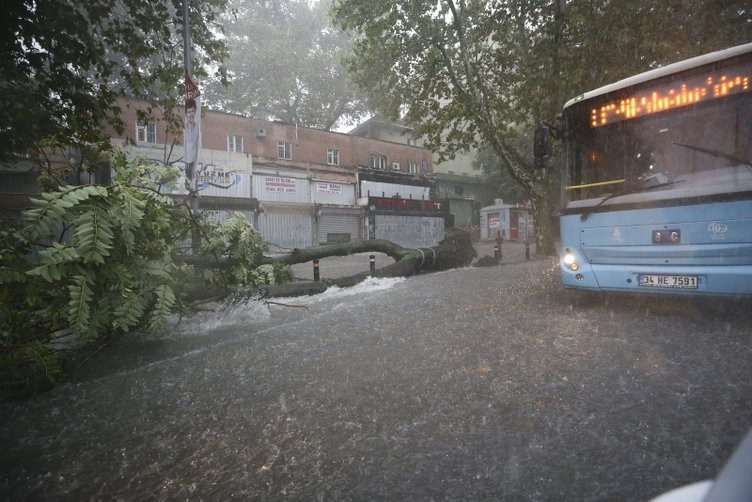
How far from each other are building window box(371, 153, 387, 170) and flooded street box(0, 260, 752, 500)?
3105 centimetres

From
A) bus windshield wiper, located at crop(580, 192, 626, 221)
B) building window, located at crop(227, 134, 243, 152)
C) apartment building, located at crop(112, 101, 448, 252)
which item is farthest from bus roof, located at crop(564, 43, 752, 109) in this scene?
building window, located at crop(227, 134, 243, 152)

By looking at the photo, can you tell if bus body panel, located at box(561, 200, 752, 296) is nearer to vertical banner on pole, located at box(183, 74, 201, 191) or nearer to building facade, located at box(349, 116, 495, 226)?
vertical banner on pole, located at box(183, 74, 201, 191)

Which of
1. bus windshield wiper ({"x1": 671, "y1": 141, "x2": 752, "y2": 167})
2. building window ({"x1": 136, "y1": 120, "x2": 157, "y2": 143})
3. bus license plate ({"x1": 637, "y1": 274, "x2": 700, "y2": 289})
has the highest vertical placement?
building window ({"x1": 136, "y1": 120, "x2": 157, "y2": 143})

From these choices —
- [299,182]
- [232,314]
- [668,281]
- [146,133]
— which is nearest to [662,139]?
[668,281]

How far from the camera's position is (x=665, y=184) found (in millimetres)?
4355

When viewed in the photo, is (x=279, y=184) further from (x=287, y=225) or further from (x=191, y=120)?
(x=191, y=120)

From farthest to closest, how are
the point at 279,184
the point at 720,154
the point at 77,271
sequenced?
the point at 279,184 → the point at 720,154 → the point at 77,271

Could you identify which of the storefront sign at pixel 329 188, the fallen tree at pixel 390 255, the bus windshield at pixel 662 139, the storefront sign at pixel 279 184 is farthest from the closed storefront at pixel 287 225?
the bus windshield at pixel 662 139

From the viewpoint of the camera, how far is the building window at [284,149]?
29152 mm

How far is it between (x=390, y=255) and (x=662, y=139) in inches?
294

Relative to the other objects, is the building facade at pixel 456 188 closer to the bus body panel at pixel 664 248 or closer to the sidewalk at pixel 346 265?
the sidewalk at pixel 346 265

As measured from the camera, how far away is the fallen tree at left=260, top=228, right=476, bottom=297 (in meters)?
7.80

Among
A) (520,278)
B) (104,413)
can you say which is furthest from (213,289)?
(520,278)

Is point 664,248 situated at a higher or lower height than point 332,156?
lower
